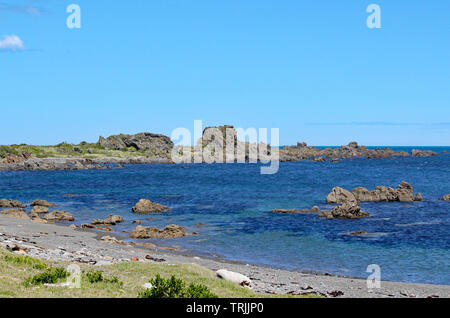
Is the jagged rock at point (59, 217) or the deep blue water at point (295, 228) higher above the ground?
the jagged rock at point (59, 217)

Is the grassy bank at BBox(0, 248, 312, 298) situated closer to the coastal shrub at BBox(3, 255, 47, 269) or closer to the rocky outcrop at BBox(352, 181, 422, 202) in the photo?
the coastal shrub at BBox(3, 255, 47, 269)

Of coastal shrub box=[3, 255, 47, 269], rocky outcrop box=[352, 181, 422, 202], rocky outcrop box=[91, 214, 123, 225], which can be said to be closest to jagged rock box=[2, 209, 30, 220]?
rocky outcrop box=[91, 214, 123, 225]

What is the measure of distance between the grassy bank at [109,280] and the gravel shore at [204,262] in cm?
254

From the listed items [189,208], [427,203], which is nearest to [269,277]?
[189,208]

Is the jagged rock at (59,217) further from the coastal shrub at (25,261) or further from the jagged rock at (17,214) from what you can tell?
the coastal shrub at (25,261)

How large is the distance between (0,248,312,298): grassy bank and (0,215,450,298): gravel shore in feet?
8.32

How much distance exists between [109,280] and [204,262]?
12.1 meters

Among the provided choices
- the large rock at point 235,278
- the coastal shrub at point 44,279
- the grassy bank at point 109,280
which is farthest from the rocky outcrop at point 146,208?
the coastal shrub at point 44,279

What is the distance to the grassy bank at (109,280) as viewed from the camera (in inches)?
626

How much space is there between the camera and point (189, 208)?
5944 cm

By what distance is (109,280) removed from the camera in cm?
1827

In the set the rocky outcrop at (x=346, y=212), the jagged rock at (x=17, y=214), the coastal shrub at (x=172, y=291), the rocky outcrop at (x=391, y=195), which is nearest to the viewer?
the coastal shrub at (x=172, y=291)
